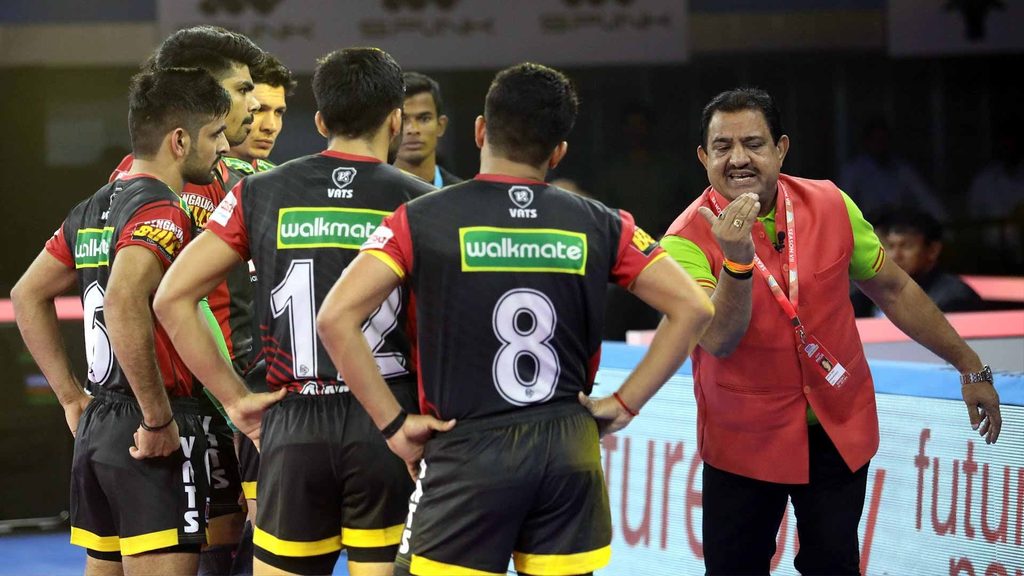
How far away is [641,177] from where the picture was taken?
40.5 ft

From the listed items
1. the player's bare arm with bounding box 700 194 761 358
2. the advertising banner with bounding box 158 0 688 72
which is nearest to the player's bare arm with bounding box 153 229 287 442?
the player's bare arm with bounding box 700 194 761 358

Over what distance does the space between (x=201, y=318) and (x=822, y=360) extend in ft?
5.83

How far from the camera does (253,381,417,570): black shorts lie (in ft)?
11.3

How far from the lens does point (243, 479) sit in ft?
13.5

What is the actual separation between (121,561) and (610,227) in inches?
71.7

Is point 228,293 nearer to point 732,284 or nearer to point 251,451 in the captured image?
point 251,451

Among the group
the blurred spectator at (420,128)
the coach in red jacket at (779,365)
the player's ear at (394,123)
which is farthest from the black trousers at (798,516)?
the blurred spectator at (420,128)

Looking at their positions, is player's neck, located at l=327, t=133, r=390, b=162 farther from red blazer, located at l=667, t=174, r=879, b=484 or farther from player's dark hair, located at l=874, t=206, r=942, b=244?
player's dark hair, located at l=874, t=206, r=942, b=244

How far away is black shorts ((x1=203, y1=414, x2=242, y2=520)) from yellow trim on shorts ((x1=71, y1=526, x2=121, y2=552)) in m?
0.31

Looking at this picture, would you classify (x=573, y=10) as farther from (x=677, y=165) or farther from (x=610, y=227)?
(x=610, y=227)

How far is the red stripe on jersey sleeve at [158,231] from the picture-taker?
12.2 feet

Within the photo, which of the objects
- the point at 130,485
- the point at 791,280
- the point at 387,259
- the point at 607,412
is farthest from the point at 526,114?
the point at 130,485

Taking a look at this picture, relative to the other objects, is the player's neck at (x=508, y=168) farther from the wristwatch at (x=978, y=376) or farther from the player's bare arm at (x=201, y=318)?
the wristwatch at (x=978, y=376)

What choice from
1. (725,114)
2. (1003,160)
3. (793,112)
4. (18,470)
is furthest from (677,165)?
(725,114)
